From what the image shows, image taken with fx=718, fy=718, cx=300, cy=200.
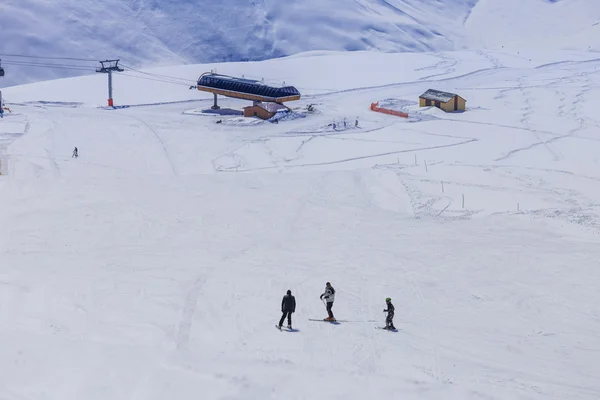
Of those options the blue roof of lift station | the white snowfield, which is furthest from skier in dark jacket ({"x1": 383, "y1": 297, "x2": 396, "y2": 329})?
the blue roof of lift station

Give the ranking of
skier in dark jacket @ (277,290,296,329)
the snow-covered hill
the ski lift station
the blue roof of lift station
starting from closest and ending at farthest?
skier in dark jacket @ (277,290,296,329) → the ski lift station → the blue roof of lift station → the snow-covered hill

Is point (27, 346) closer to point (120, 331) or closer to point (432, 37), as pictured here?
point (120, 331)

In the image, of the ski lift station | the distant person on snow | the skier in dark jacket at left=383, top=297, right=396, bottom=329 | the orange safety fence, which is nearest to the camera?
the skier in dark jacket at left=383, top=297, right=396, bottom=329

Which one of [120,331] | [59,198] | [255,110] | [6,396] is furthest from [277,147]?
[6,396]

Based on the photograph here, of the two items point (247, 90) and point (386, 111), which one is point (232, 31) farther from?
point (386, 111)

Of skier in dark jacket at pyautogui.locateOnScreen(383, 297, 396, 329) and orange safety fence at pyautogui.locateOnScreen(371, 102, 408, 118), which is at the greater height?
orange safety fence at pyautogui.locateOnScreen(371, 102, 408, 118)

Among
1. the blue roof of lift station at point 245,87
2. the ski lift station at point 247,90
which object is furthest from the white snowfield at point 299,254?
the blue roof of lift station at point 245,87

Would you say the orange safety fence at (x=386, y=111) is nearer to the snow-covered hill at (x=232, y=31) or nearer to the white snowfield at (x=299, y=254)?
the white snowfield at (x=299, y=254)

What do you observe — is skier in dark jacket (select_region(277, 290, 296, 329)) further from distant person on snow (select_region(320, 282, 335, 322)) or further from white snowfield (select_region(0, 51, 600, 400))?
distant person on snow (select_region(320, 282, 335, 322))
